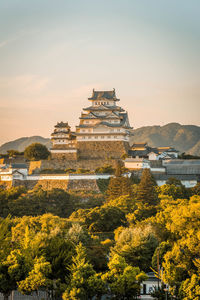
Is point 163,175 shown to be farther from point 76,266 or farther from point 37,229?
point 76,266

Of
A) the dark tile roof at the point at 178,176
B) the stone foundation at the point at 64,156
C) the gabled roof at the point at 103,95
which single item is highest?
the gabled roof at the point at 103,95

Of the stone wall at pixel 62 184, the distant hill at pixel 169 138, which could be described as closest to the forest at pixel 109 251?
the stone wall at pixel 62 184

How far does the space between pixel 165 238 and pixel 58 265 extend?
844 cm

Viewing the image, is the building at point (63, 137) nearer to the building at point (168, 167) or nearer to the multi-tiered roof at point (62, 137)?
the multi-tiered roof at point (62, 137)

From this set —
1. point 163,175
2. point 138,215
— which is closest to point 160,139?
point 163,175

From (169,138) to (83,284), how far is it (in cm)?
15178

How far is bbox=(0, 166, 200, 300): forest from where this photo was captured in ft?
83.4

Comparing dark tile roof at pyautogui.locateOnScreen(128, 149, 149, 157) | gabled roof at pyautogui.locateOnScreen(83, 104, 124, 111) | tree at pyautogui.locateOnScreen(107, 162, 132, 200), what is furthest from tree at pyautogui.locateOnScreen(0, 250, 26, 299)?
gabled roof at pyautogui.locateOnScreen(83, 104, 124, 111)

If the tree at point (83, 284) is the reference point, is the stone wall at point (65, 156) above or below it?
above

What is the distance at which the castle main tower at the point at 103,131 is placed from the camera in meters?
58.7

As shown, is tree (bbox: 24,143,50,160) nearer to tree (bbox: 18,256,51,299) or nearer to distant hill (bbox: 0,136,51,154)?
tree (bbox: 18,256,51,299)

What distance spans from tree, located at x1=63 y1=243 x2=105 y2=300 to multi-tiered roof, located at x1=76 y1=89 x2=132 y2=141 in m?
34.7

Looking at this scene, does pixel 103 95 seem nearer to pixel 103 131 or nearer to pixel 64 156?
pixel 103 131

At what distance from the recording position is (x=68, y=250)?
2834 cm
